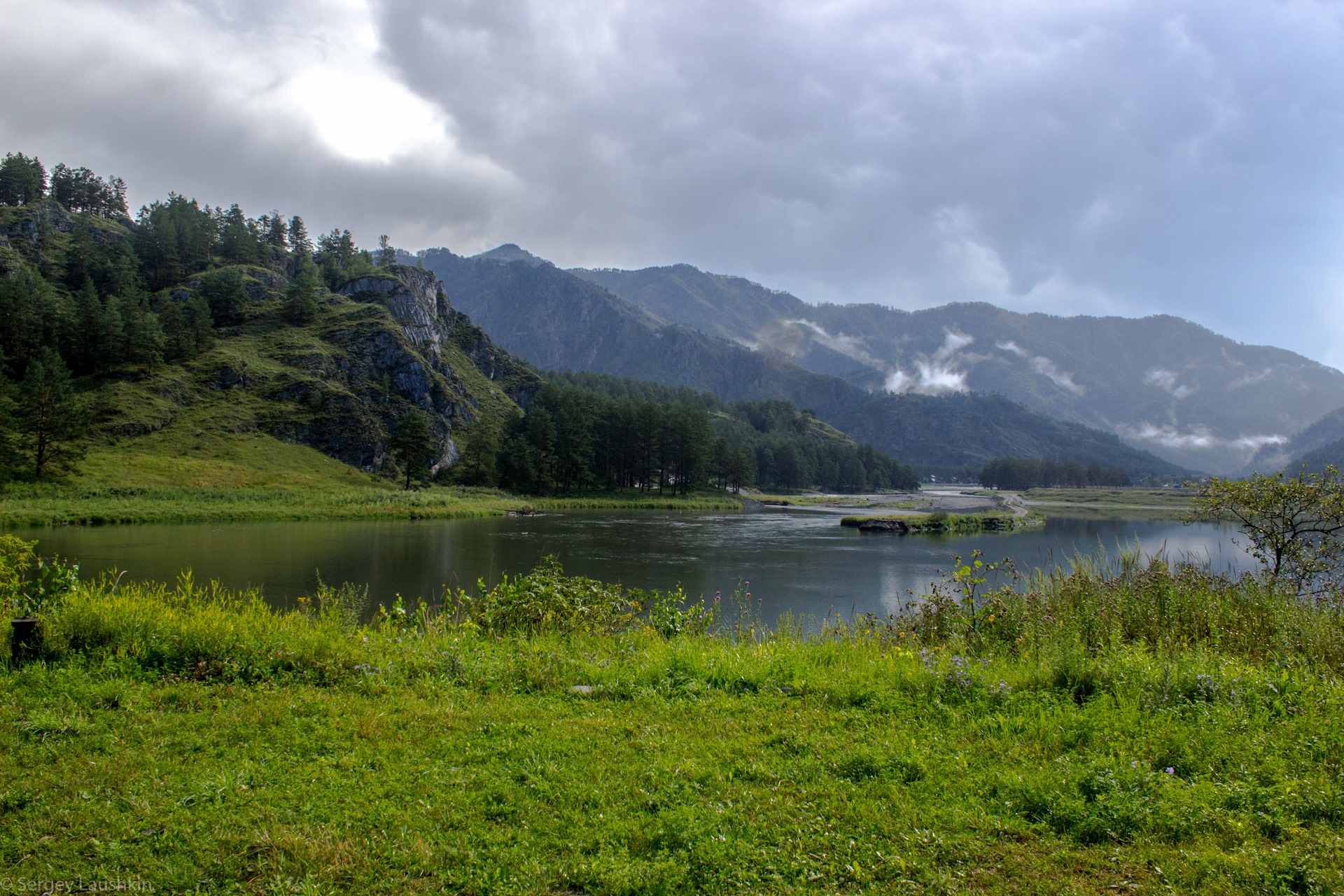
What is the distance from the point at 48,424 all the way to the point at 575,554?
5362 centimetres

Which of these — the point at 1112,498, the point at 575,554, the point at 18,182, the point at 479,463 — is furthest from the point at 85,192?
the point at 1112,498

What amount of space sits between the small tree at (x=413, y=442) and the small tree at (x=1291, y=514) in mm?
84964

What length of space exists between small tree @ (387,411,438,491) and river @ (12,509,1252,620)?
2631cm

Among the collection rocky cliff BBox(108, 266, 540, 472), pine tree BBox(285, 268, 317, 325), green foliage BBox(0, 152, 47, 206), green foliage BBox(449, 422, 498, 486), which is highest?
green foliage BBox(0, 152, 47, 206)

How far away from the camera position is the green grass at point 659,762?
4.27 m

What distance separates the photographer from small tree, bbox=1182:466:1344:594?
13789 mm

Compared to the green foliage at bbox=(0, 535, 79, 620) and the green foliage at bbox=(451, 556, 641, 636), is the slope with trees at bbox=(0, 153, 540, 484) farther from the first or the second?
the green foliage at bbox=(451, 556, 641, 636)

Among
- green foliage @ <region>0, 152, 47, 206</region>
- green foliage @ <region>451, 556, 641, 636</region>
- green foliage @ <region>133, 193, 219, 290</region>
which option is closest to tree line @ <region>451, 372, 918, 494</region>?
green foliage @ <region>133, 193, 219, 290</region>

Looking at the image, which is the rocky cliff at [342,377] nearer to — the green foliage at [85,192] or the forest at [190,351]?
the forest at [190,351]

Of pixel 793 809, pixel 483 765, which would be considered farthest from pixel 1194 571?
pixel 483 765

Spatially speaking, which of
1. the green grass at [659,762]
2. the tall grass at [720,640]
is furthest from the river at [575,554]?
the green grass at [659,762]

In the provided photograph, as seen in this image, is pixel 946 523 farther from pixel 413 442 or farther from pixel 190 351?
pixel 190 351

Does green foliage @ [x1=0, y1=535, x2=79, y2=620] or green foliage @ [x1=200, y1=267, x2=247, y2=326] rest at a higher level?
green foliage @ [x1=200, y1=267, x2=247, y2=326]

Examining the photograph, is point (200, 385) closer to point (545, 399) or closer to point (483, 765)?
point (545, 399)
